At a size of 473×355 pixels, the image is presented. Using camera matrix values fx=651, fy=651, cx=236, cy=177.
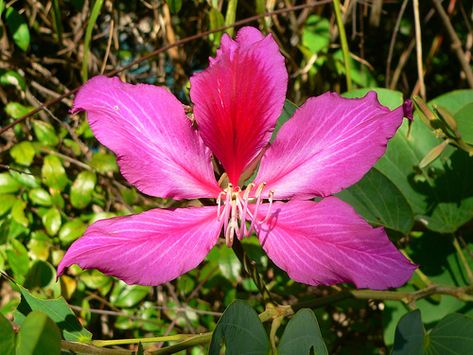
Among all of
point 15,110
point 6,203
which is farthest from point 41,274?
point 15,110

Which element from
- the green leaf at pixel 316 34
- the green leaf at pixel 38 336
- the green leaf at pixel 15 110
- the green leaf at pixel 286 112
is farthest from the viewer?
the green leaf at pixel 316 34

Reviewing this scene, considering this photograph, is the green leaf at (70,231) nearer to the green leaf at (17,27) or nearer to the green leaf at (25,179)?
the green leaf at (25,179)

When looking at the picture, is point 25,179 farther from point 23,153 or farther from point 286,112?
point 286,112

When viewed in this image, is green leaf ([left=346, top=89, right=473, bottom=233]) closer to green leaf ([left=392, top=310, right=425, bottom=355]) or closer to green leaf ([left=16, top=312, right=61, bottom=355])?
green leaf ([left=392, top=310, right=425, bottom=355])

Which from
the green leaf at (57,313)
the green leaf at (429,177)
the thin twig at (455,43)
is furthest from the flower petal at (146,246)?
the thin twig at (455,43)

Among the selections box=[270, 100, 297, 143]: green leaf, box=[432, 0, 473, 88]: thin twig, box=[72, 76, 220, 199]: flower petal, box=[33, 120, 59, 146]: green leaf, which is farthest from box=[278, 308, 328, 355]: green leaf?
box=[432, 0, 473, 88]: thin twig

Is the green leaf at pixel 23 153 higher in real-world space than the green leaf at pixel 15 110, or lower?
lower
